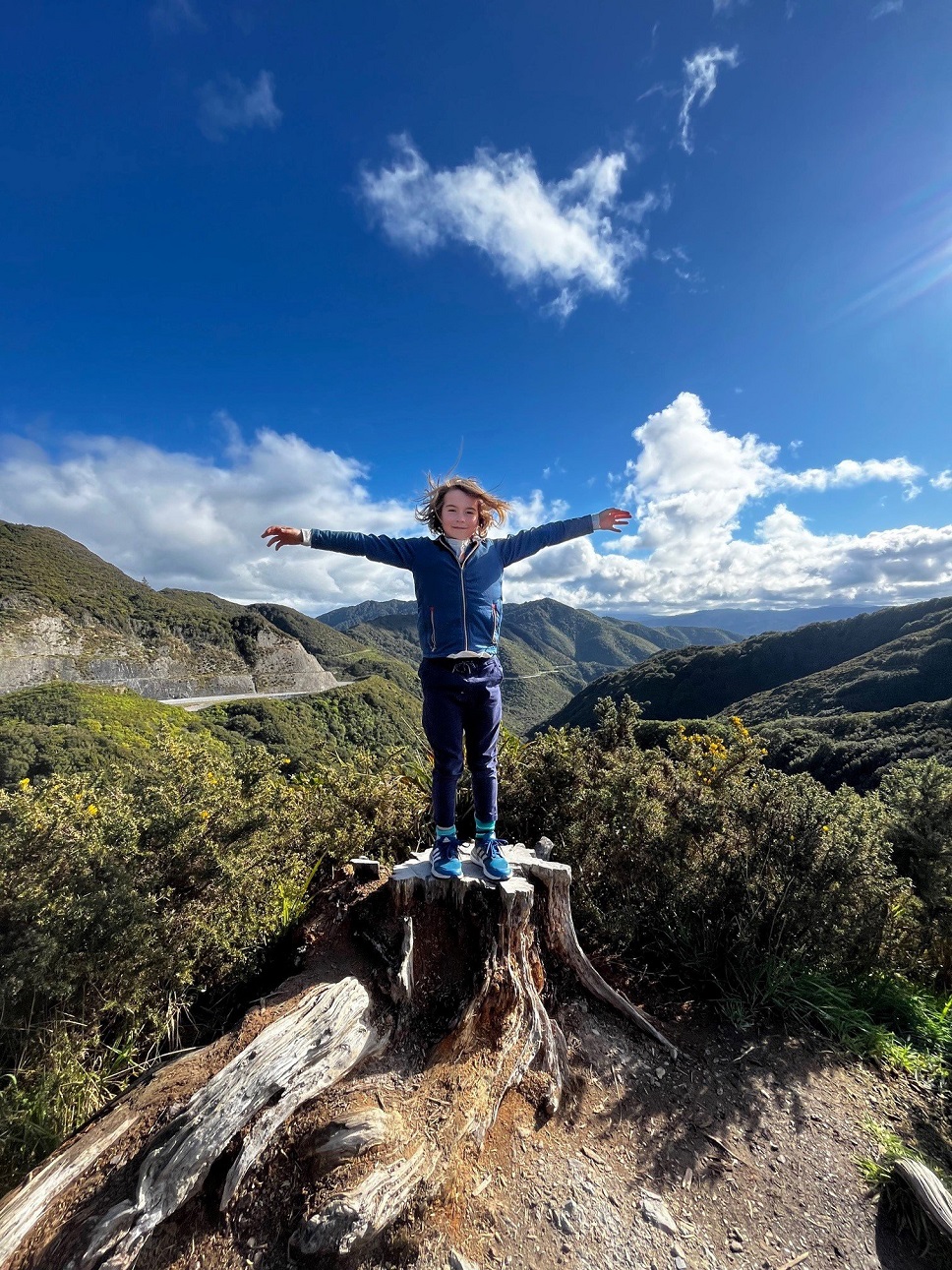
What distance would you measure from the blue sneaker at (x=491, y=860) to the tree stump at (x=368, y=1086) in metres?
0.10

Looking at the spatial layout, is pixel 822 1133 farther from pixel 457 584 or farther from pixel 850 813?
pixel 457 584

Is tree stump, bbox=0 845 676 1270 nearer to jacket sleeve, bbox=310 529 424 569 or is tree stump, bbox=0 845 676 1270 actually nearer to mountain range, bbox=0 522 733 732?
jacket sleeve, bbox=310 529 424 569

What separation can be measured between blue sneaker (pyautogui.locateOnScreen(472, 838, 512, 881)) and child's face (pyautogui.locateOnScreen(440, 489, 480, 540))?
8.15 feet

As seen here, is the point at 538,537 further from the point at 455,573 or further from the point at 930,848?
the point at 930,848

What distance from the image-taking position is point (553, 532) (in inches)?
162

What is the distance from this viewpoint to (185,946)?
3.06m

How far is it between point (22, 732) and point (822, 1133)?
54.2 m

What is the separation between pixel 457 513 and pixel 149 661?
10418 centimetres

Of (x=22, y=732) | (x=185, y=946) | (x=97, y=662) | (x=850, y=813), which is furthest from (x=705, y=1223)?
(x=97, y=662)

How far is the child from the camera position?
3791 mm

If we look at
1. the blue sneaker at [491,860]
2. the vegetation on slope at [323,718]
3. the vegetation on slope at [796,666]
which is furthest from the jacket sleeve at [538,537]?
the vegetation on slope at [796,666]

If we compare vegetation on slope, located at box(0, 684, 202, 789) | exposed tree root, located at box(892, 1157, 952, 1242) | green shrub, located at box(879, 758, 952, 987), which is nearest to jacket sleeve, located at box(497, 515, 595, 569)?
green shrub, located at box(879, 758, 952, 987)

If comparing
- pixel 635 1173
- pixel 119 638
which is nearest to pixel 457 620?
pixel 635 1173

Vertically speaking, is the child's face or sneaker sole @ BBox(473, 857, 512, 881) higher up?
the child's face
